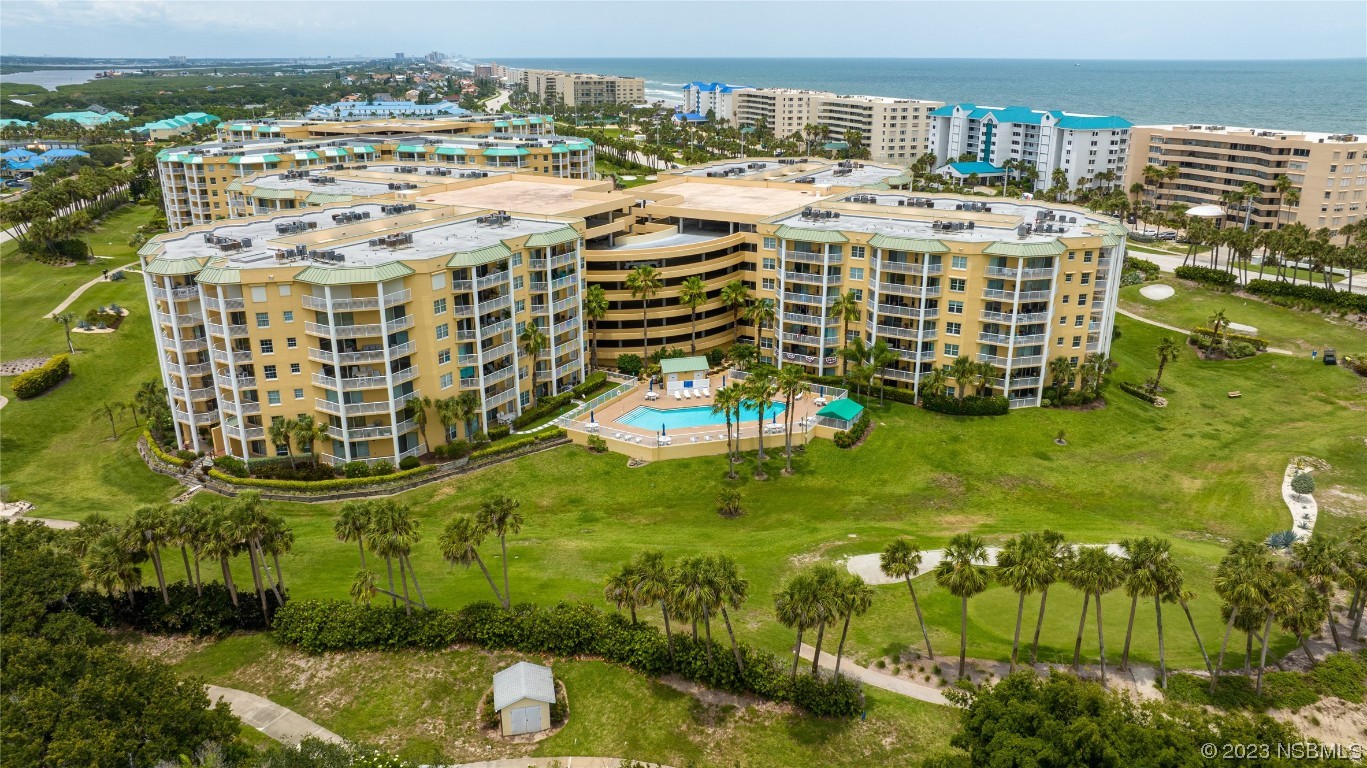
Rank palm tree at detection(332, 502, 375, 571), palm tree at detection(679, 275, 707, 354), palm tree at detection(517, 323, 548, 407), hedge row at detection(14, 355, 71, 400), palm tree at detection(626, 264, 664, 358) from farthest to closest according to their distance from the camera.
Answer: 1. palm tree at detection(679, 275, 707, 354)
2. palm tree at detection(626, 264, 664, 358)
3. hedge row at detection(14, 355, 71, 400)
4. palm tree at detection(517, 323, 548, 407)
5. palm tree at detection(332, 502, 375, 571)

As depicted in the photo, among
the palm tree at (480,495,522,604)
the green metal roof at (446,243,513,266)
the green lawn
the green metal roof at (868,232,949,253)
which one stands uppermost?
the green metal roof at (446,243,513,266)

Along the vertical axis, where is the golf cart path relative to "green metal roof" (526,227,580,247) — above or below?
below

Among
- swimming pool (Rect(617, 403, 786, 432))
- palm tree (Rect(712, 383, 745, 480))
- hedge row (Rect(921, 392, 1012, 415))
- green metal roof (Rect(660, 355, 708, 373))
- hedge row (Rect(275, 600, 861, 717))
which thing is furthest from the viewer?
green metal roof (Rect(660, 355, 708, 373))

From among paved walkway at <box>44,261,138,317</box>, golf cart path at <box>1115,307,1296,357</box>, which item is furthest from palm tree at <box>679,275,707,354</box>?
paved walkway at <box>44,261,138,317</box>

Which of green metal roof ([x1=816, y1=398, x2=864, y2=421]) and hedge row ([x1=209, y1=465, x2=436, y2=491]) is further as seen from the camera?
green metal roof ([x1=816, y1=398, x2=864, y2=421])

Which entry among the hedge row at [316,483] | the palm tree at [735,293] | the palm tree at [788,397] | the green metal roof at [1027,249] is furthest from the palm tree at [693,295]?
the hedge row at [316,483]

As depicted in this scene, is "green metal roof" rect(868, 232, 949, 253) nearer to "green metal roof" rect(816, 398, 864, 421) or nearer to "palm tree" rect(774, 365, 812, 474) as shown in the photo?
"green metal roof" rect(816, 398, 864, 421)
